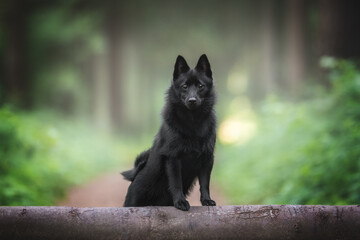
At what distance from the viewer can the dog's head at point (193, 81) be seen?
3648mm

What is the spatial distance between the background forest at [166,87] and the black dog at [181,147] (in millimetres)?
1923

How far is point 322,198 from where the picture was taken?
4.51 meters

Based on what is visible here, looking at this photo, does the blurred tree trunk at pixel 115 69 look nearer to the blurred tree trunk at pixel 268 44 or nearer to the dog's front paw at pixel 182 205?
the blurred tree trunk at pixel 268 44

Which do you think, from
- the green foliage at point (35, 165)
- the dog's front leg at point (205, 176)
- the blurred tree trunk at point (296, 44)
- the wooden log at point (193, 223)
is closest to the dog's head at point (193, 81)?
the dog's front leg at point (205, 176)

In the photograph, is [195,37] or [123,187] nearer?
[123,187]

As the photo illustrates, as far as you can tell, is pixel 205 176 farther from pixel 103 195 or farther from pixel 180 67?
pixel 103 195

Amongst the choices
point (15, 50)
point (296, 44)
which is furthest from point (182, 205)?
point (15, 50)

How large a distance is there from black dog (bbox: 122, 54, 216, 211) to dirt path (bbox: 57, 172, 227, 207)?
8.90 feet

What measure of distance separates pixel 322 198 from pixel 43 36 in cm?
1251

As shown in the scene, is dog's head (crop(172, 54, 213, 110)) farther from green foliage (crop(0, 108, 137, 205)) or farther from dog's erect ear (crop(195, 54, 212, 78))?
green foliage (crop(0, 108, 137, 205))

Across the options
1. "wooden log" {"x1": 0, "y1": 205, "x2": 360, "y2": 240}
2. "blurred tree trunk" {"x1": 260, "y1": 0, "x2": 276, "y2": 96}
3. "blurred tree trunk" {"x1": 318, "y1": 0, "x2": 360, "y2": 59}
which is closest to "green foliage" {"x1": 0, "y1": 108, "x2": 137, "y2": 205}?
"wooden log" {"x1": 0, "y1": 205, "x2": 360, "y2": 240}

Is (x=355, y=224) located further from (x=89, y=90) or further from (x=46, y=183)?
(x=89, y=90)

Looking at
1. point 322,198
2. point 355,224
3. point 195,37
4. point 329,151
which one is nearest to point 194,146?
point 355,224

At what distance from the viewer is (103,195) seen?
25.5ft
